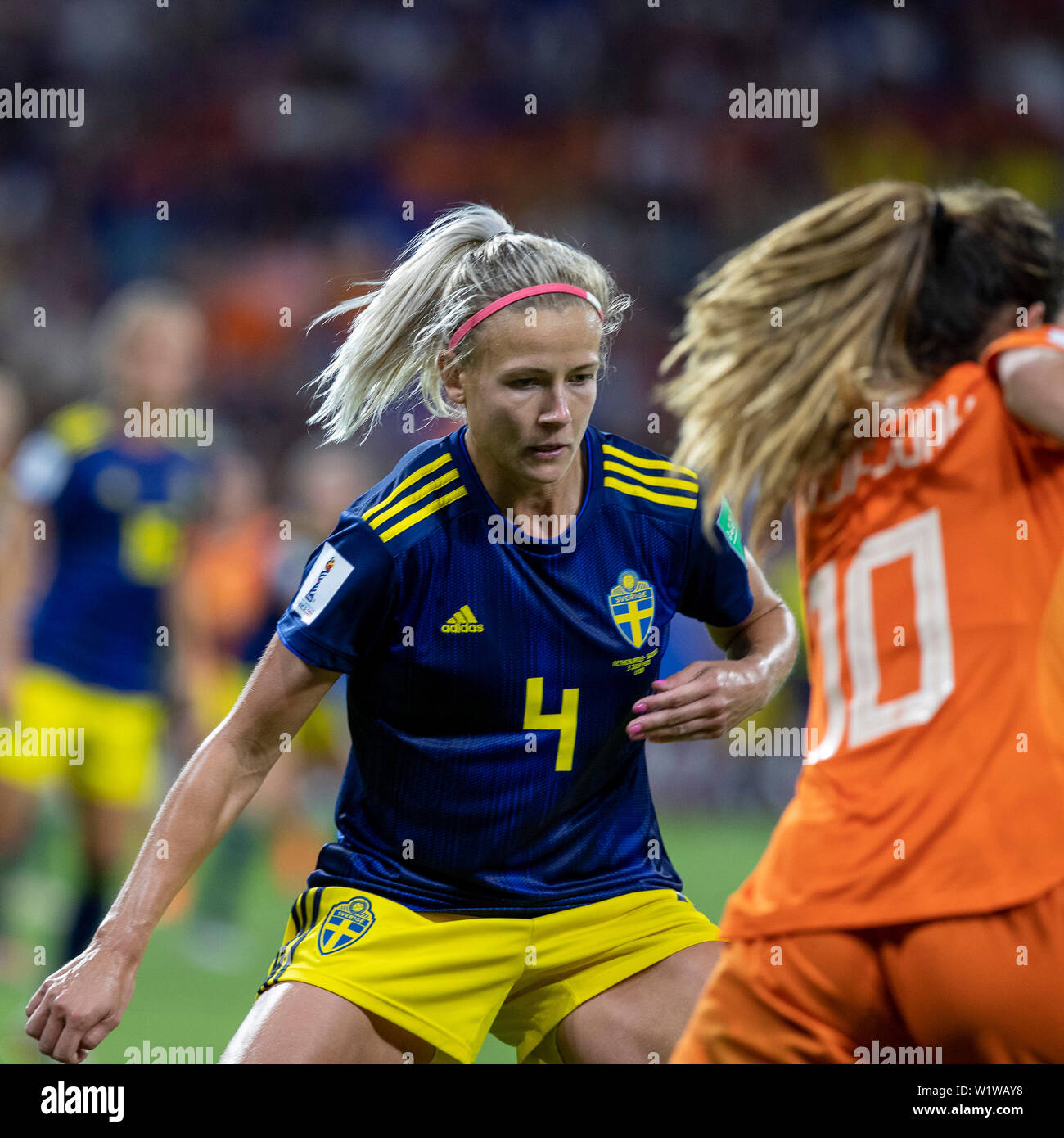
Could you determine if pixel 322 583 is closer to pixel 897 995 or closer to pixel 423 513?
pixel 423 513

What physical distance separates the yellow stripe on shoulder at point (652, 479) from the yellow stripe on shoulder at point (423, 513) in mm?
322

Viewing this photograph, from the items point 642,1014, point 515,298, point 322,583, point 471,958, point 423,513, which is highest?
point 515,298

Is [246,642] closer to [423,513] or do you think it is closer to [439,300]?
[439,300]

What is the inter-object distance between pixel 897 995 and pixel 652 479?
4.27 feet

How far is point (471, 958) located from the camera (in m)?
2.87

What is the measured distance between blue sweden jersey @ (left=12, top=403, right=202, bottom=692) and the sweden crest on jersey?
127 inches

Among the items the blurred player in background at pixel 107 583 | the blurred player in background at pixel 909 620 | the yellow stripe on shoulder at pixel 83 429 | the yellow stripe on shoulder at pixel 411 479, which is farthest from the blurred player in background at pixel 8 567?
the blurred player in background at pixel 909 620

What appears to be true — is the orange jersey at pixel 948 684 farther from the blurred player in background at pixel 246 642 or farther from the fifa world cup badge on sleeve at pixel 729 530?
the blurred player in background at pixel 246 642

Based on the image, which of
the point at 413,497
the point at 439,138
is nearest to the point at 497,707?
the point at 413,497

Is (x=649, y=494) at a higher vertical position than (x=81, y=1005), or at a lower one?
higher

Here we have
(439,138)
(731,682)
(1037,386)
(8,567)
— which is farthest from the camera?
(439,138)

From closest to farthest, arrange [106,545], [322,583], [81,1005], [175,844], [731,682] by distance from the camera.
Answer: [81,1005], [175,844], [322,583], [731,682], [106,545]

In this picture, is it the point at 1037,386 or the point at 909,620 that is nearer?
the point at 1037,386

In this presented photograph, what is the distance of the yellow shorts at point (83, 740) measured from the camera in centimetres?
550
